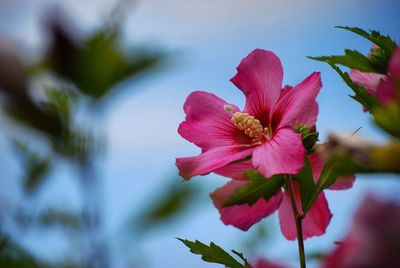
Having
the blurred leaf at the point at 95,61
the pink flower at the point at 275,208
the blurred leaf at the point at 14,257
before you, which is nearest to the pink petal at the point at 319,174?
the pink flower at the point at 275,208

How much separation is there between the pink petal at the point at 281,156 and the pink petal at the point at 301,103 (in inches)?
1.4

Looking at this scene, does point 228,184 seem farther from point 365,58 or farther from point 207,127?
point 365,58

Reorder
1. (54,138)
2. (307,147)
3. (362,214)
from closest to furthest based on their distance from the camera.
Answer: (362,214) → (54,138) → (307,147)

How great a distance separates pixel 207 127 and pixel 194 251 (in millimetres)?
171

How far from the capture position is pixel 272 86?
0.78 metres

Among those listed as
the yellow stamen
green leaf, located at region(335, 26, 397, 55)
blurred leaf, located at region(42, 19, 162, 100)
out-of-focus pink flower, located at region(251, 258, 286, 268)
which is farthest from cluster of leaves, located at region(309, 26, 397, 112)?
out-of-focus pink flower, located at region(251, 258, 286, 268)

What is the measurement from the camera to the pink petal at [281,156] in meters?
0.64

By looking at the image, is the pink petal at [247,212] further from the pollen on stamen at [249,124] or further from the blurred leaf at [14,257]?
the blurred leaf at [14,257]

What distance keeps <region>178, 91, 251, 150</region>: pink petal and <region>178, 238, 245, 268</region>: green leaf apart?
0.13 metres

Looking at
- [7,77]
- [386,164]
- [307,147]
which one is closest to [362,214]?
[386,164]

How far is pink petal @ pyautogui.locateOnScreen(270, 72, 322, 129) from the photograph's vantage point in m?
0.71

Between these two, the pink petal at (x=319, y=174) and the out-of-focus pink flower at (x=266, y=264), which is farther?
the pink petal at (x=319, y=174)

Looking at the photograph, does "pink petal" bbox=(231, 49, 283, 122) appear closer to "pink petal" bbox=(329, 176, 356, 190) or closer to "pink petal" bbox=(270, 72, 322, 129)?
"pink petal" bbox=(270, 72, 322, 129)

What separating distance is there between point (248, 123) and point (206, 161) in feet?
0.47
